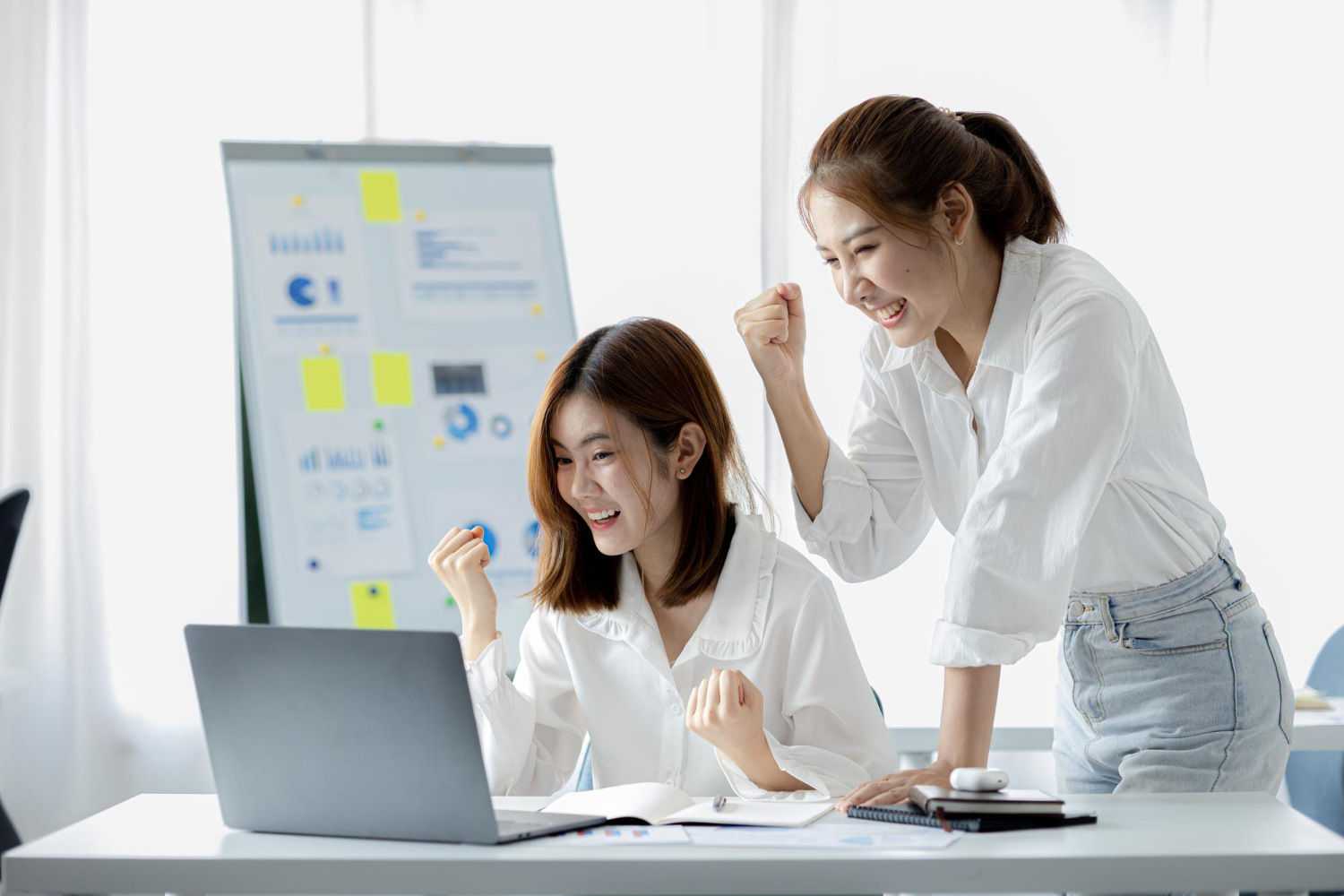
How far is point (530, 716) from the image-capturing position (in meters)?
1.50

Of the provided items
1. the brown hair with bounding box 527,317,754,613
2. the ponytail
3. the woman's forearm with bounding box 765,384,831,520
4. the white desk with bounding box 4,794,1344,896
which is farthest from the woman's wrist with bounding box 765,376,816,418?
the white desk with bounding box 4,794,1344,896

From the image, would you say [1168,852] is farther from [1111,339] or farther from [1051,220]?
[1051,220]

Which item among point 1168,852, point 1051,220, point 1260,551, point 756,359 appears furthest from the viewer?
point 1260,551

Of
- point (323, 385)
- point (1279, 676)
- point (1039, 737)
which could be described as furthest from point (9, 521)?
point (1039, 737)

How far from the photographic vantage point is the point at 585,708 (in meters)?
1.55

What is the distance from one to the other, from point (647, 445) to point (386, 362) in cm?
134

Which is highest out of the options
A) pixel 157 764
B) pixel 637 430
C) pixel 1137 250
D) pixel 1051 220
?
pixel 1137 250

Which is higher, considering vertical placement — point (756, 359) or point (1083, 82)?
point (1083, 82)

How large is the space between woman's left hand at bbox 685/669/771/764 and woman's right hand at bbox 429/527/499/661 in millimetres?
312

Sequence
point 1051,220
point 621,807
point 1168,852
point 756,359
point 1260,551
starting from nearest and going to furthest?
point 1168,852, point 621,807, point 1051,220, point 756,359, point 1260,551

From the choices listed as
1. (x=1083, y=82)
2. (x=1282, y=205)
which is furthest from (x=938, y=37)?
(x=1282, y=205)

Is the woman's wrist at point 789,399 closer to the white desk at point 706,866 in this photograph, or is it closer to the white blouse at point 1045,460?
the white blouse at point 1045,460

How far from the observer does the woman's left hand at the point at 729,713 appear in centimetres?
122

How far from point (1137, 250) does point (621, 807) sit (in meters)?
2.52
